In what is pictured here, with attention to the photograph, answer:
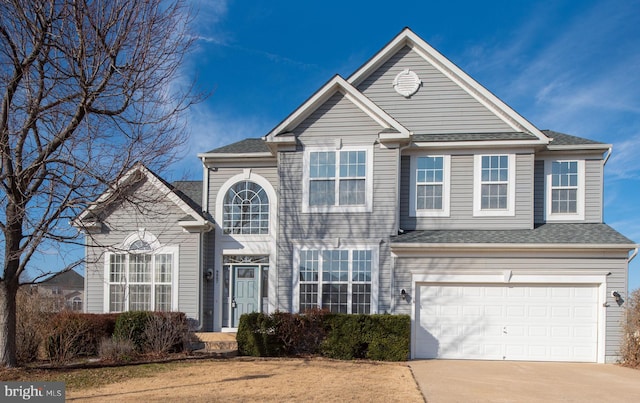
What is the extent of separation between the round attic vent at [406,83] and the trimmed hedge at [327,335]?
7.12 meters

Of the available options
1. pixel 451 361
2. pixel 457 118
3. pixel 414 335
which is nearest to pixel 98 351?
pixel 414 335

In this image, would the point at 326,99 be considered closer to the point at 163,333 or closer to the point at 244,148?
the point at 244,148

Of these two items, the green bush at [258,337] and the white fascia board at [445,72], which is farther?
the white fascia board at [445,72]

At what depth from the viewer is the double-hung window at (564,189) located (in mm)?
14125

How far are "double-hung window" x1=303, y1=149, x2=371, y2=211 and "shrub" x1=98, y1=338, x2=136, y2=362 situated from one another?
19.3 ft

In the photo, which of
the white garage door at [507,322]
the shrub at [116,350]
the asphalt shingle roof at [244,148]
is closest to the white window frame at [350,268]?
the white garage door at [507,322]

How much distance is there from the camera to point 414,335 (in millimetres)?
12766

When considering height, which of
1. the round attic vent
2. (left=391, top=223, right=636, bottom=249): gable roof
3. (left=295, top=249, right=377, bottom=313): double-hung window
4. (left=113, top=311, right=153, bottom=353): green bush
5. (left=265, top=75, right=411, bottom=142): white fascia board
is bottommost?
(left=113, top=311, right=153, bottom=353): green bush

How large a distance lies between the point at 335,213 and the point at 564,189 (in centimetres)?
701

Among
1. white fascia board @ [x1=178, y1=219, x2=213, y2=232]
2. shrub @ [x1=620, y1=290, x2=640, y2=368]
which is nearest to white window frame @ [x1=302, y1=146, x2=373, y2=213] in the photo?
white fascia board @ [x1=178, y1=219, x2=213, y2=232]

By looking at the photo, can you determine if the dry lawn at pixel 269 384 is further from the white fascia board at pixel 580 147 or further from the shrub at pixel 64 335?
the white fascia board at pixel 580 147

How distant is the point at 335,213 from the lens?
13461 millimetres

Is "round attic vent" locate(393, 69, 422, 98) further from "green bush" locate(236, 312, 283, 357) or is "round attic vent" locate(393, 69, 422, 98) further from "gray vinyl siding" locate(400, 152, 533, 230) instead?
"green bush" locate(236, 312, 283, 357)

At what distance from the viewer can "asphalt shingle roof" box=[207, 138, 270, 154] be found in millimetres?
15391
